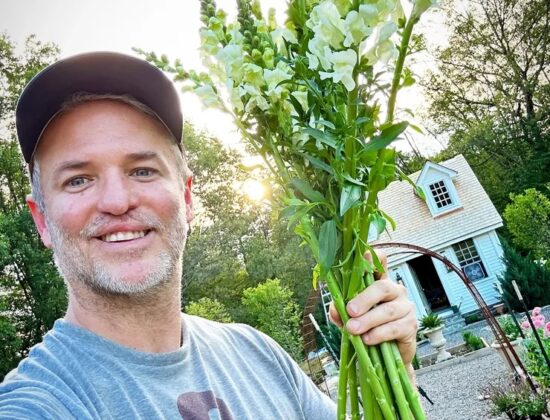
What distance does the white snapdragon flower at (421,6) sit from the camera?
1.11m

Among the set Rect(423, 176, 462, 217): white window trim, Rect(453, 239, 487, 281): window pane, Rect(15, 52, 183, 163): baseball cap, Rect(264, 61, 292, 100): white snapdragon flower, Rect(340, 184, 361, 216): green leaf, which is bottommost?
Rect(453, 239, 487, 281): window pane

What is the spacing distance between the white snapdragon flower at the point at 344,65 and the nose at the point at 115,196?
0.86 m

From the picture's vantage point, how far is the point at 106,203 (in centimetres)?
162

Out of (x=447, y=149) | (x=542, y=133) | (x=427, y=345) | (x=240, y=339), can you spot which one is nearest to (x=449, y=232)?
(x=427, y=345)

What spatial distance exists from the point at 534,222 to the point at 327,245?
63.8ft

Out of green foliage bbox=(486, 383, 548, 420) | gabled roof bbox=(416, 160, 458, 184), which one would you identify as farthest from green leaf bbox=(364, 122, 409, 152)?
gabled roof bbox=(416, 160, 458, 184)

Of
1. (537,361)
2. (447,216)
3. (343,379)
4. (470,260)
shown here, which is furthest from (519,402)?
(447,216)

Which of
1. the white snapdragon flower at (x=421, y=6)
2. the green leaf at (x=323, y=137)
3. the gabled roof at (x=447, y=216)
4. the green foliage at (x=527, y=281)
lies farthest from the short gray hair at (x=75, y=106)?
the gabled roof at (x=447, y=216)

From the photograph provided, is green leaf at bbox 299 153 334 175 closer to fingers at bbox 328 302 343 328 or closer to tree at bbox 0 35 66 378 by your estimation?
fingers at bbox 328 302 343 328

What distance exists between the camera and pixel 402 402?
1.22 m

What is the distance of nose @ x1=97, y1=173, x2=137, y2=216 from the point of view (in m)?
1.63

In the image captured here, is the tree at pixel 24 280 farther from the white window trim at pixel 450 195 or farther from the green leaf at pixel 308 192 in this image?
the green leaf at pixel 308 192

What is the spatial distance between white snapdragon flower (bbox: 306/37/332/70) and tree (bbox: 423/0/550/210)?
26935 mm

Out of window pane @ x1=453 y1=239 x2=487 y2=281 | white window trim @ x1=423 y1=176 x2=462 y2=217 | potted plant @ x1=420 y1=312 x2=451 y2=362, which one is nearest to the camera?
potted plant @ x1=420 y1=312 x2=451 y2=362
